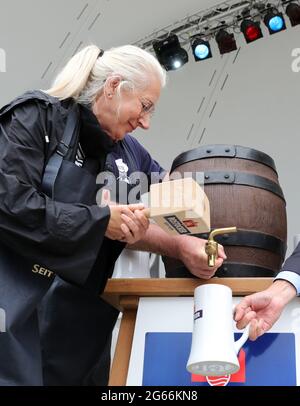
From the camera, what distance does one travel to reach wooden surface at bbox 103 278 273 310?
4.86 ft

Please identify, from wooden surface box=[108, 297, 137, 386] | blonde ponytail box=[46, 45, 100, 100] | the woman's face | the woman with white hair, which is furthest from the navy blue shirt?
wooden surface box=[108, 297, 137, 386]

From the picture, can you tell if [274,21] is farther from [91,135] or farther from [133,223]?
[133,223]

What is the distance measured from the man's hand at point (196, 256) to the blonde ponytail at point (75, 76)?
0.49 metres

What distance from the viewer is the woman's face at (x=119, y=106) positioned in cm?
166

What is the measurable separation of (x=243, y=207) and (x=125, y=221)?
0.44 meters

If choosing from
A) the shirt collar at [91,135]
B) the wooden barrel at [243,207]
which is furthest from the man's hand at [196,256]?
the shirt collar at [91,135]

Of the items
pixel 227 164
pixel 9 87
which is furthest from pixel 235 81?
pixel 227 164

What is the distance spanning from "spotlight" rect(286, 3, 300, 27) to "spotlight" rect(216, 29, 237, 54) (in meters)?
0.42

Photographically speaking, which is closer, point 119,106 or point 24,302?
point 24,302

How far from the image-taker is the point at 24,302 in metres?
1.40

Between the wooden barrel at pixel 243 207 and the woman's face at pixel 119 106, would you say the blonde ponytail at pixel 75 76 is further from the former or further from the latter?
the wooden barrel at pixel 243 207
